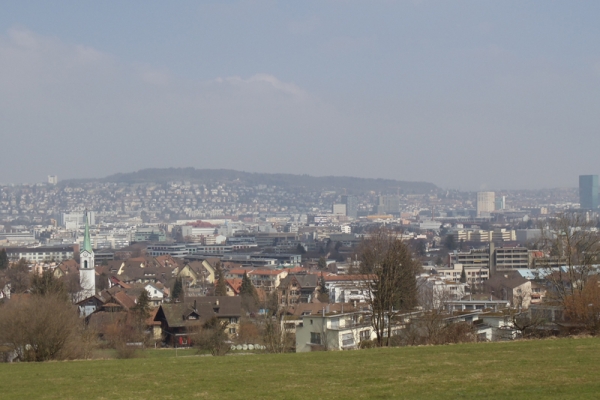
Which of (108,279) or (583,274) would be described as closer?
(583,274)

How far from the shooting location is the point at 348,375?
10.5 metres

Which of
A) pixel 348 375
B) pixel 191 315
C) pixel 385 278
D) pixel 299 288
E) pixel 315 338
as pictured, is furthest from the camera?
pixel 299 288

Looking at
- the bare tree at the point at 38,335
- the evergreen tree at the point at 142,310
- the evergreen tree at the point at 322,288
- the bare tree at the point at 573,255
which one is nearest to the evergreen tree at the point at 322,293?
the evergreen tree at the point at 322,288

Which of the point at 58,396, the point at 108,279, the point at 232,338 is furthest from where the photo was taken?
the point at 108,279

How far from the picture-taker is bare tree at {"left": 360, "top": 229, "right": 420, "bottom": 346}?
63.7 ft

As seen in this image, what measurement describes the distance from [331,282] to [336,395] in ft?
136

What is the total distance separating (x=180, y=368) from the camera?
12.0 metres

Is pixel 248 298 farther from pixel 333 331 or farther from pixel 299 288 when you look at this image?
pixel 333 331

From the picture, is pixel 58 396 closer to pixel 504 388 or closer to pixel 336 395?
pixel 336 395

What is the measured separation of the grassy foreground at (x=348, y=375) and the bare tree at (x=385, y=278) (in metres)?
5.86

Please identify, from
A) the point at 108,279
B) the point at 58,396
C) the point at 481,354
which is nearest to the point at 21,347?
the point at 58,396

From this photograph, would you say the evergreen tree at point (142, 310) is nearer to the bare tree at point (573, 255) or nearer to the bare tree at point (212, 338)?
the bare tree at point (212, 338)

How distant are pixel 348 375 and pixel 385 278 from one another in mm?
9361

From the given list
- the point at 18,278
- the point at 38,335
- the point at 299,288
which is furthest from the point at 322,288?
the point at 38,335
